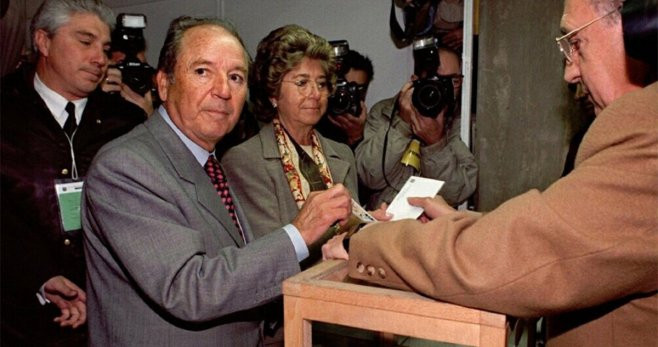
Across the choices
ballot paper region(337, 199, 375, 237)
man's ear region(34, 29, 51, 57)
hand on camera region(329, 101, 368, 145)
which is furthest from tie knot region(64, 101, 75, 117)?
hand on camera region(329, 101, 368, 145)

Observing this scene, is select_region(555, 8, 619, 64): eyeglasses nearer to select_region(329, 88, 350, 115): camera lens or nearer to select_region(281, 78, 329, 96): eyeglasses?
select_region(281, 78, 329, 96): eyeglasses

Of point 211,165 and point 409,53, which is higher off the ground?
point 409,53

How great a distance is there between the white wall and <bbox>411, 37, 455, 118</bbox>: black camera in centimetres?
67

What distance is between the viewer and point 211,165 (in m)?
1.49

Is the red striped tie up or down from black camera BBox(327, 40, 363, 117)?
down

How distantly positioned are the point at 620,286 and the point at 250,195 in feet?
3.98

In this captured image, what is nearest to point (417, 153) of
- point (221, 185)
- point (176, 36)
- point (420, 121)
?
point (420, 121)

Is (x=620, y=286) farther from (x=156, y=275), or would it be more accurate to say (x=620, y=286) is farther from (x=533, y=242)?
(x=156, y=275)

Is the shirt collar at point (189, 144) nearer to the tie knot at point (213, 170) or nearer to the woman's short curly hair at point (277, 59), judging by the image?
the tie knot at point (213, 170)

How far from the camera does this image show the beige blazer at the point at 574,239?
2.44ft

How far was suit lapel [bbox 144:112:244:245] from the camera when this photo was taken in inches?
51.1

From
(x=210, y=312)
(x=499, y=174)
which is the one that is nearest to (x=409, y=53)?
(x=499, y=174)

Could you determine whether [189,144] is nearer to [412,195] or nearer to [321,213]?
[321,213]

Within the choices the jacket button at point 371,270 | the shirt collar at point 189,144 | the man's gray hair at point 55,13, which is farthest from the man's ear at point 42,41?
the jacket button at point 371,270
